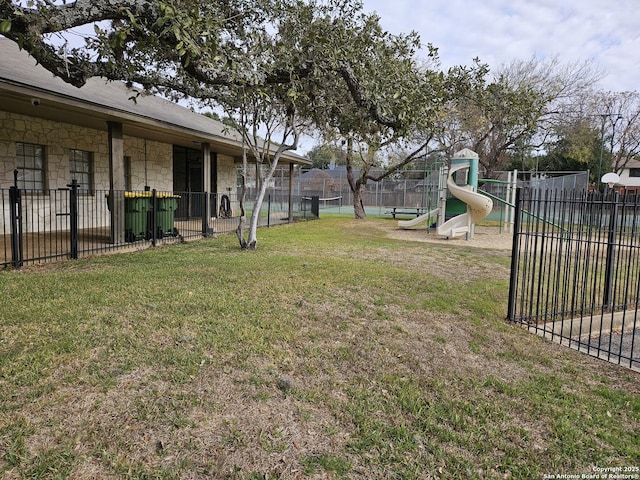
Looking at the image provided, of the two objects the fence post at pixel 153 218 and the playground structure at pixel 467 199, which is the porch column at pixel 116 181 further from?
the playground structure at pixel 467 199

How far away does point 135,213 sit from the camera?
9156 mm

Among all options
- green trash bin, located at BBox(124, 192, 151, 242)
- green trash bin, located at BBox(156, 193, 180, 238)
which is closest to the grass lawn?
green trash bin, located at BBox(124, 192, 151, 242)

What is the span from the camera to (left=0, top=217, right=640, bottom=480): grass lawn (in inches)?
90.5

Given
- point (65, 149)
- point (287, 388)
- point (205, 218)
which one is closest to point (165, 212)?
point (205, 218)

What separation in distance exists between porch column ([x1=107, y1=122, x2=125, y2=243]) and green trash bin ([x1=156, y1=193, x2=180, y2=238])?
0.90 metres

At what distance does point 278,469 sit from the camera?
224 cm

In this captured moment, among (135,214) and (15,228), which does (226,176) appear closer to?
(135,214)

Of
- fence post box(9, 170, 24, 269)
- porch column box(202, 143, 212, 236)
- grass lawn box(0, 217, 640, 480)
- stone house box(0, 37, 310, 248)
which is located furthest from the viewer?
porch column box(202, 143, 212, 236)

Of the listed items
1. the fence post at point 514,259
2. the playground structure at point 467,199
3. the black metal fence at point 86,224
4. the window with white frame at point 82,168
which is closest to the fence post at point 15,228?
the black metal fence at point 86,224

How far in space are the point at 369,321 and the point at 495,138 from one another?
71.3 feet

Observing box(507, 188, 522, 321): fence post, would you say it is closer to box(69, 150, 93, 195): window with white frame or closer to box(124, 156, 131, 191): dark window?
box(69, 150, 93, 195): window with white frame

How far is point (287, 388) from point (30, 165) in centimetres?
1019

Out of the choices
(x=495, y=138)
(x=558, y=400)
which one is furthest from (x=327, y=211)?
(x=558, y=400)

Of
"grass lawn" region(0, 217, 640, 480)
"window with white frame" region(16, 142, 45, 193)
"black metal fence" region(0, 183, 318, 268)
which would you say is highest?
"window with white frame" region(16, 142, 45, 193)
